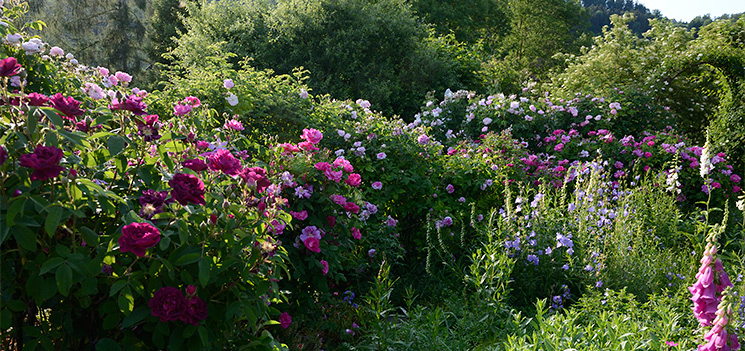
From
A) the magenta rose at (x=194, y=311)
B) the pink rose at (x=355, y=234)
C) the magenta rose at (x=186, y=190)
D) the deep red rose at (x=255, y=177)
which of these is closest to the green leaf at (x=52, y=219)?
the magenta rose at (x=186, y=190)

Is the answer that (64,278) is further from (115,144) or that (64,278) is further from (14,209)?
(115,144)

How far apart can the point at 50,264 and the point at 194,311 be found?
1.39 ft

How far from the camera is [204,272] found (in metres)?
1.56

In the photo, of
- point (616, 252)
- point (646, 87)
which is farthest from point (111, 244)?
point (646, 87)

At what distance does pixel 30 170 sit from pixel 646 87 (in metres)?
8.96

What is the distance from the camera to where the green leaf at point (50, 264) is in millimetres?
1439

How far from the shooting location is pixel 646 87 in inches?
331

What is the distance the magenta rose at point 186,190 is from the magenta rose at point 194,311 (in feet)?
1.00

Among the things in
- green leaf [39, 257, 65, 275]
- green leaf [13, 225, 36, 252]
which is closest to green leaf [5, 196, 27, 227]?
green leaf [13, 225, 36, 252]

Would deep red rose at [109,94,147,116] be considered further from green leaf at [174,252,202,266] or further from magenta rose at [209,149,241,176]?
green leaf at [174,252,202,266]

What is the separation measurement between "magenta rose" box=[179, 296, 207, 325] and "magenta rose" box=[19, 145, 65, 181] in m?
0.54

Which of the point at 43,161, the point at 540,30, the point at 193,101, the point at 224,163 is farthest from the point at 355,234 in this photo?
the point at 540,30

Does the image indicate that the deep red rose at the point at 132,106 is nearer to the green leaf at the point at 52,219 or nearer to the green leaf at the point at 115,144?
the green leaf at the point at 115,144

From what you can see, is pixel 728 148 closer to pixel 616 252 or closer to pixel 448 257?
pixel 616 252
